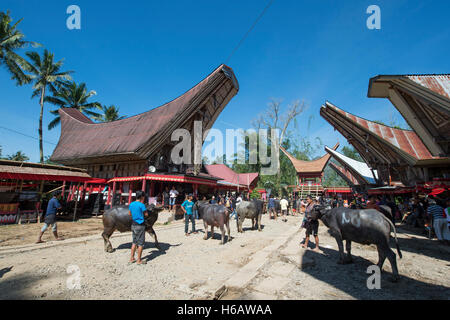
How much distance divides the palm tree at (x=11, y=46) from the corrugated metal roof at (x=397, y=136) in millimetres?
32527

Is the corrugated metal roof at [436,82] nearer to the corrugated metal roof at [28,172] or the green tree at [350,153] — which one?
the corrugated metal roof at [28,172]

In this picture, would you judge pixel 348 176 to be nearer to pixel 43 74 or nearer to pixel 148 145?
pixel 148 145

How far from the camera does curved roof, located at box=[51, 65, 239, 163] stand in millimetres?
15633

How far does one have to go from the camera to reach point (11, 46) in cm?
2175

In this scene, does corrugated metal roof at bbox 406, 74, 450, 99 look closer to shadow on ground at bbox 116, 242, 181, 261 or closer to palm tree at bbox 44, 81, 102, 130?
shadow on ground at bbox 116, 242, 181, 261

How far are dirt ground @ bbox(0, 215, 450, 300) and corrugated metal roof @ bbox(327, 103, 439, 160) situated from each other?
9.04m

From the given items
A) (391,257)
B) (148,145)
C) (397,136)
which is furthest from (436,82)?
(148,145)

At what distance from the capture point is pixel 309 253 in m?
6.46

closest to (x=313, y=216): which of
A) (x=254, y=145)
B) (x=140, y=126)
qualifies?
(x=140, y=126)

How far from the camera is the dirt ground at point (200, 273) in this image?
3.71 metres

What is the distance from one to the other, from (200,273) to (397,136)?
18.2m

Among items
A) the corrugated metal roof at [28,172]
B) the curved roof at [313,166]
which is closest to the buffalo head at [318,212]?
the corrugated metal roof at [28,172]

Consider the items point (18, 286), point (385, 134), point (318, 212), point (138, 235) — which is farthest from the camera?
point (385, 134)

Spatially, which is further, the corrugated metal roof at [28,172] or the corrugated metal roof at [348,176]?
the corrugated metal roof at [348,176]
